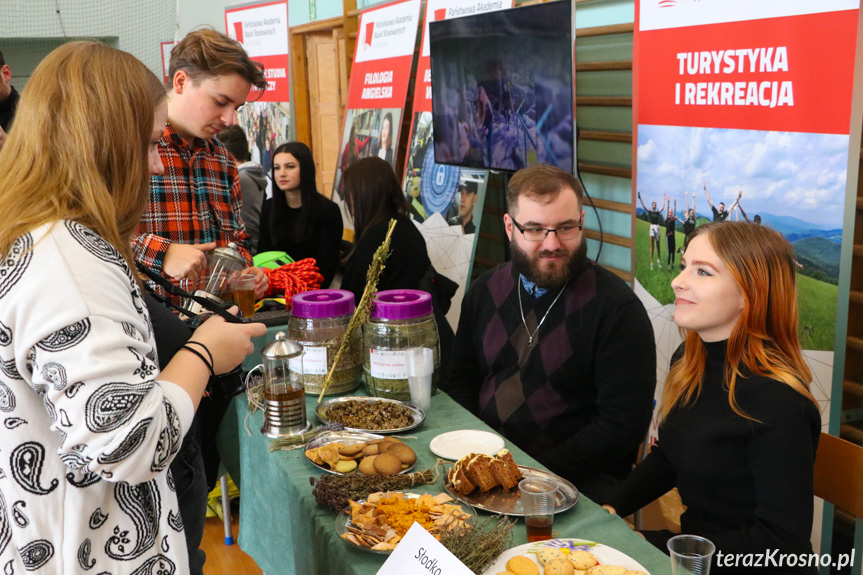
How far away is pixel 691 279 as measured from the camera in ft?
5.38

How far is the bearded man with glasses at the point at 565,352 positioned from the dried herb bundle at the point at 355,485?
0.62 metres

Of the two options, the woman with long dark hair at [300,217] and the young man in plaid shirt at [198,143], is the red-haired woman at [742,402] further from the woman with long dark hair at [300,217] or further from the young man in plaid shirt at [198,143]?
the woman with long dark hair at [300,217]

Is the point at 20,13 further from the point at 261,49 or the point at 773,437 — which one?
the point at 773,437

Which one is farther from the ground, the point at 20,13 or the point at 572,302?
the point at 20,13

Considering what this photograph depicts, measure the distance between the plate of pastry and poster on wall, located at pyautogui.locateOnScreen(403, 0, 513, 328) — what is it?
269cm

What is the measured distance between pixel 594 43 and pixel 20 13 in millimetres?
A: 9677

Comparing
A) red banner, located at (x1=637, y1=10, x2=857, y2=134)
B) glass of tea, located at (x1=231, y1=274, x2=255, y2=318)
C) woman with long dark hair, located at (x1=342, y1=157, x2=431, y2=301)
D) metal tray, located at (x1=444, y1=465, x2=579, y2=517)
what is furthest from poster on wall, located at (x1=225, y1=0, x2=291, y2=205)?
metal tray, located at (x1=444, y1=465, x2=579, y2=517)

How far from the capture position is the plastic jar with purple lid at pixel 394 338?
190cm

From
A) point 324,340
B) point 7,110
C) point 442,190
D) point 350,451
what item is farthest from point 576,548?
point 442,190

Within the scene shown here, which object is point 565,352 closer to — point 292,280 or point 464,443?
point 464,443

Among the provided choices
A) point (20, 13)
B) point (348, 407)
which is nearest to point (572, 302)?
point (348, 407)

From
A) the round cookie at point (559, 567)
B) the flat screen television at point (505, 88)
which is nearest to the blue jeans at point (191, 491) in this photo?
the round cookie at point (559, 567)

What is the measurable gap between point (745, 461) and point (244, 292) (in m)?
1.32

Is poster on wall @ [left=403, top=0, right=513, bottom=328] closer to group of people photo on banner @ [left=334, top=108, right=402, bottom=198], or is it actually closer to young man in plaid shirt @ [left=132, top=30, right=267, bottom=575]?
group of people photo on banner @ [left=334, top=108, right=402, bottom=198]
